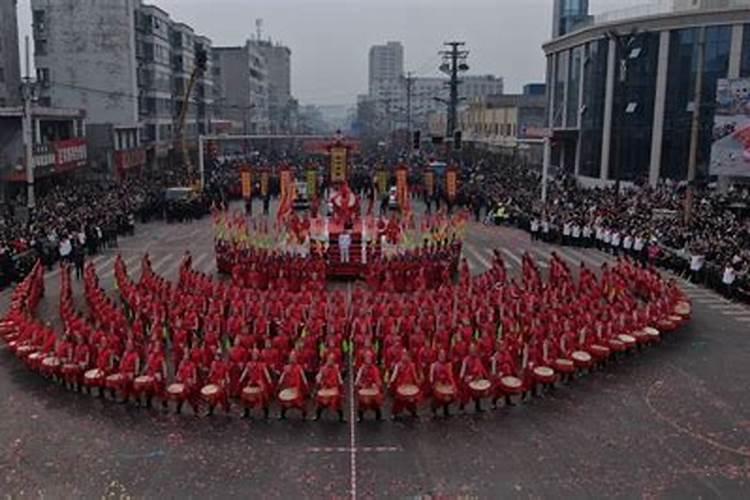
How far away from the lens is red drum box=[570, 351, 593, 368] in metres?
14.7

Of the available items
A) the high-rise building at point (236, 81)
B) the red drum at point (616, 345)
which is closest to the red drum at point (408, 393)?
the red drum at point (616, 345)

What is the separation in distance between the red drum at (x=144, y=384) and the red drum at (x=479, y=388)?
5.66 m

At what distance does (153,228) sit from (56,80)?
26061 millimetres

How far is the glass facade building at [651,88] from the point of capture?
143 feet

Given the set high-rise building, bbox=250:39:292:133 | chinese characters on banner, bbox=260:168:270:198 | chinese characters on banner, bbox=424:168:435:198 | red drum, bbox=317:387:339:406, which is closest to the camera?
red drum, bbox=317:387:339:406

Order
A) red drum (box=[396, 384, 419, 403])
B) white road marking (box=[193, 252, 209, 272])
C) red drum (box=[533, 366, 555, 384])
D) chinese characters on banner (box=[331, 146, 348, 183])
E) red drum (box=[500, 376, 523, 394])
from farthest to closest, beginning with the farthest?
chinese characters on banner (box=[331, 146, 348, 183]) < white road marking (box=[193, 252, 209, 272]) < red drum (box=[533, 366, 555, 384]) < red drum (box=[500, 376, 523, 394]) < red drum (box=[396, 384, 419, 403])

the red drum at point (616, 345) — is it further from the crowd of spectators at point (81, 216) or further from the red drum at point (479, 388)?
the crowd of spectators at point (81, 216)

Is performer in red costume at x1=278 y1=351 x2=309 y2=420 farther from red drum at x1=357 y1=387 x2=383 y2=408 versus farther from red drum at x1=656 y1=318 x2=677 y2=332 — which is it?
red drum at x1=656 y1=318 x2=677 y2=332

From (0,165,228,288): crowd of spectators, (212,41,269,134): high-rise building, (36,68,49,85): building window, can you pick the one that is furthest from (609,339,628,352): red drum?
(212,41,269,134): high-rise building

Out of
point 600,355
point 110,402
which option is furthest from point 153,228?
point 600,355

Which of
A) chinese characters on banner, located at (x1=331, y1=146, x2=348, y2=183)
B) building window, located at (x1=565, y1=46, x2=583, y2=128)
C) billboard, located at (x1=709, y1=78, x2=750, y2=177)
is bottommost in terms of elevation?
chinese characters on banner, located at (x1=331, y1=146, x2=348, y2=183)

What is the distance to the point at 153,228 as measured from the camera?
37688 millimetres

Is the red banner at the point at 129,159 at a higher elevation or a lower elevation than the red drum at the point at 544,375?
higher

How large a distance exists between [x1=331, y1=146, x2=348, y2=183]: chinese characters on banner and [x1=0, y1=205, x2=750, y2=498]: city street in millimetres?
20659
